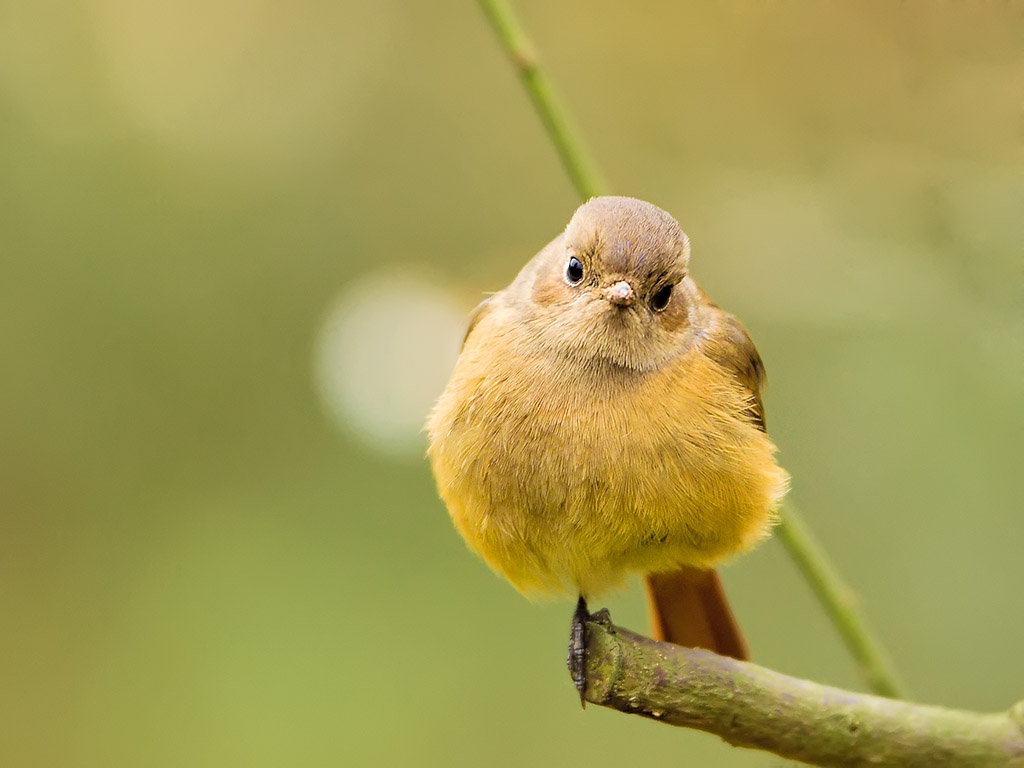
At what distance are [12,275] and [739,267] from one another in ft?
13.5

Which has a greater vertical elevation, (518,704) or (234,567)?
(234,567)

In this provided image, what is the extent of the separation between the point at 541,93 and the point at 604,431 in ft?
2.80

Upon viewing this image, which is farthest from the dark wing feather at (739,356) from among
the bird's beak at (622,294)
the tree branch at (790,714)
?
the tree branch at (790,714)

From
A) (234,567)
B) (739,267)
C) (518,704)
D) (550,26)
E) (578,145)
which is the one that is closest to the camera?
(578,145)

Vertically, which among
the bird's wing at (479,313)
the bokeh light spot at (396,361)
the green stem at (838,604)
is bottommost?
the green stem at (838,604)

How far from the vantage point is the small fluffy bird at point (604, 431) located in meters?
2.91

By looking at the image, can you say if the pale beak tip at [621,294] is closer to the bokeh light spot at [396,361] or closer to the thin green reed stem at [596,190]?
the thin green reed stem at [596,190]

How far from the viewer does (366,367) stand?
470 cm

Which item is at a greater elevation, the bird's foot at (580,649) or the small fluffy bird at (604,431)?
the small fluffy bird at (604,431)

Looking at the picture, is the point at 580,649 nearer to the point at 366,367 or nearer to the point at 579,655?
the point at 579,655

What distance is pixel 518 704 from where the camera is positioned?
18.7 feet

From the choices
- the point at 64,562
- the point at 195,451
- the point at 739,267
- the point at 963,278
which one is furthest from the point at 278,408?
the point at 963,278

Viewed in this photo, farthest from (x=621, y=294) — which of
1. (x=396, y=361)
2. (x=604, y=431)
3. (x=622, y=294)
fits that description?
(x=396, y=361)

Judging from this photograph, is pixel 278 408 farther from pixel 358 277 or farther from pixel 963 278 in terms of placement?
pixel 963 278
